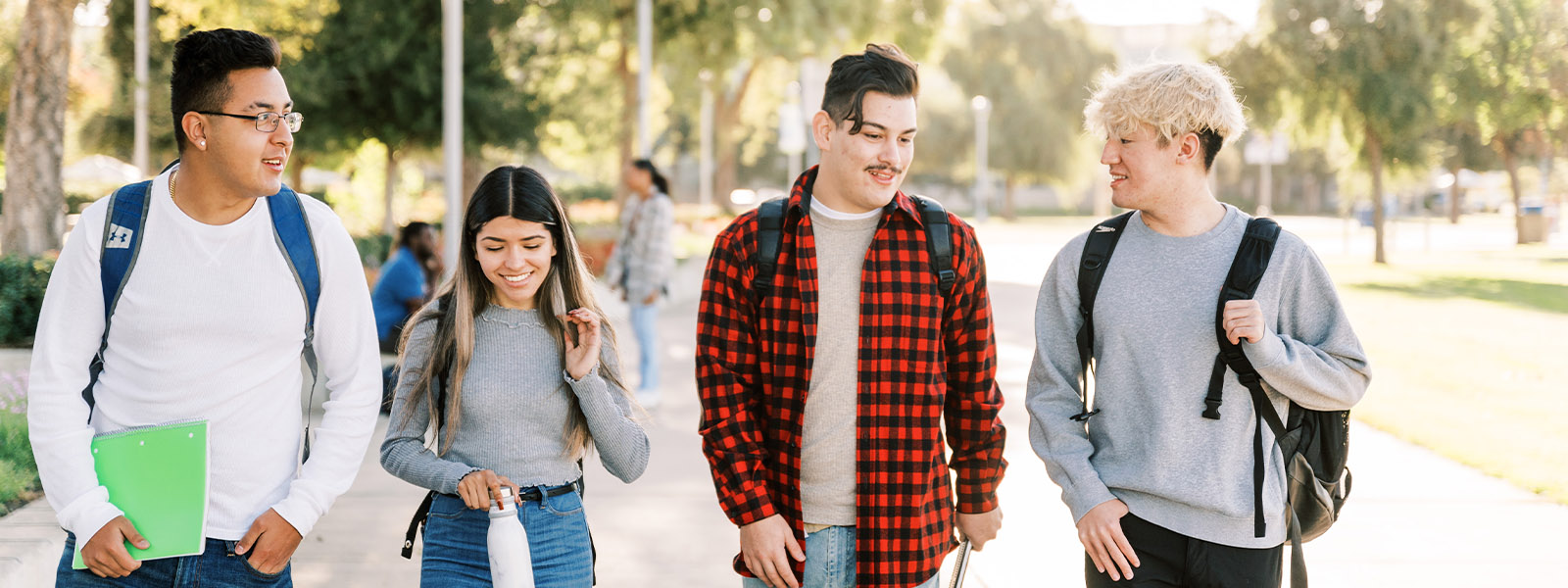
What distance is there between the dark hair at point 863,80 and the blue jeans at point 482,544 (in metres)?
1.10

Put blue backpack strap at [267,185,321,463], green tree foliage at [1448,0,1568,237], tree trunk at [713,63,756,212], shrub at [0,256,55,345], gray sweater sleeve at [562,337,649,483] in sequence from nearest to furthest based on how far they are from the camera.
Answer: blue backpack strap at [267,185,321,463], gray sweater sleeve at [562,337,649,483], shrub at [0,256,55,345], green tree foliage at [1448,0,1568,237], tree trunk at [713,63,756,212]

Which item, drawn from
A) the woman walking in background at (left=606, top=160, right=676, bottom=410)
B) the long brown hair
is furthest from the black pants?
the woman walking in background at (left=606, top=160, right=676, bottom=410)

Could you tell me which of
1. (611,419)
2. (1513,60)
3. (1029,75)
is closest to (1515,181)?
(1513,60)

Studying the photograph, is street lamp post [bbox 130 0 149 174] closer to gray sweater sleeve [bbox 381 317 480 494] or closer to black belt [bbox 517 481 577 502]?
gray sweater sleeve [bbox 381 317 480 494]

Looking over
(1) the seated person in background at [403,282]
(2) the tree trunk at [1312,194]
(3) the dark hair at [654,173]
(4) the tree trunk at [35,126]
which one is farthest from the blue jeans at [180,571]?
(2) the tree trunk at [1312,194]

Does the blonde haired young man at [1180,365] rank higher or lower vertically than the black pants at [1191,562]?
higher

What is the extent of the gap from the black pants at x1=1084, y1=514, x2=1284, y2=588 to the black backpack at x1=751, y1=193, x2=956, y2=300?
700 mm

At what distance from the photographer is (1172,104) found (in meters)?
2.82

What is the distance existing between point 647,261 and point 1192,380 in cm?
658

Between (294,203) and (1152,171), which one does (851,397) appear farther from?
(294,203)

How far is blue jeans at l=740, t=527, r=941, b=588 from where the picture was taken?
2818 millimetres

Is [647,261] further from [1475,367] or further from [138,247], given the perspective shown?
[1475,367]

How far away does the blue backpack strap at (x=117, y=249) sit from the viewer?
2.53 m

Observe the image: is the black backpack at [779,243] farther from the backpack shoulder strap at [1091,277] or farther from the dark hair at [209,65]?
the dark hair at [209,65]
